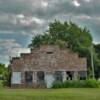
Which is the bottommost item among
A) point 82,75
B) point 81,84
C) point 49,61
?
point 81,84

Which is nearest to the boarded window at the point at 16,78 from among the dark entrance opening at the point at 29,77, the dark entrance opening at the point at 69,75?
the dark entrance opening at the point at 29,77

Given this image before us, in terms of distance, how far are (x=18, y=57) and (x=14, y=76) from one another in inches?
110

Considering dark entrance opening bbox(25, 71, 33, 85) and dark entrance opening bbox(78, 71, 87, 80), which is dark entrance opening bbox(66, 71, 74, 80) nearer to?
dark entrance opening bbox(78, 71, 87, 80)

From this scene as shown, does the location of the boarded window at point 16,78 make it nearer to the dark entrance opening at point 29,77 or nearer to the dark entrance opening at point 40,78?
the dark entrance opening at point 29,77

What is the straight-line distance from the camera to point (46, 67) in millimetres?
61188

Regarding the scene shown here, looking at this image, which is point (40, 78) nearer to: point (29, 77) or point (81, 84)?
point (29, 77)

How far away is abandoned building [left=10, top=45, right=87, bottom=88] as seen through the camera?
6053 centimetres

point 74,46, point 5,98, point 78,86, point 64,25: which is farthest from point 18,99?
point 64,25

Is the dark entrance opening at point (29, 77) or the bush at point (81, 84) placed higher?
the dark entrance opening at point (29, 77)

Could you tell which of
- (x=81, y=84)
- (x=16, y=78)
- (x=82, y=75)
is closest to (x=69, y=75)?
(x=82, y=75)

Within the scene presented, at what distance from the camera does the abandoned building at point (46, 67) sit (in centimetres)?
6053

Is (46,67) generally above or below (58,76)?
above

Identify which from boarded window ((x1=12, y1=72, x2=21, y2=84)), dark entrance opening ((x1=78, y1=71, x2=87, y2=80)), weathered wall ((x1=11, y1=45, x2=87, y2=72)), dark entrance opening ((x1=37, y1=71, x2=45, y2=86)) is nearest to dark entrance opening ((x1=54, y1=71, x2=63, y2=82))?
weathered wall ((x1=11, y1=45, x2=87, y2=72))

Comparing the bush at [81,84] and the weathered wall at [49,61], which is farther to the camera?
the weathered wall at [49,61]
